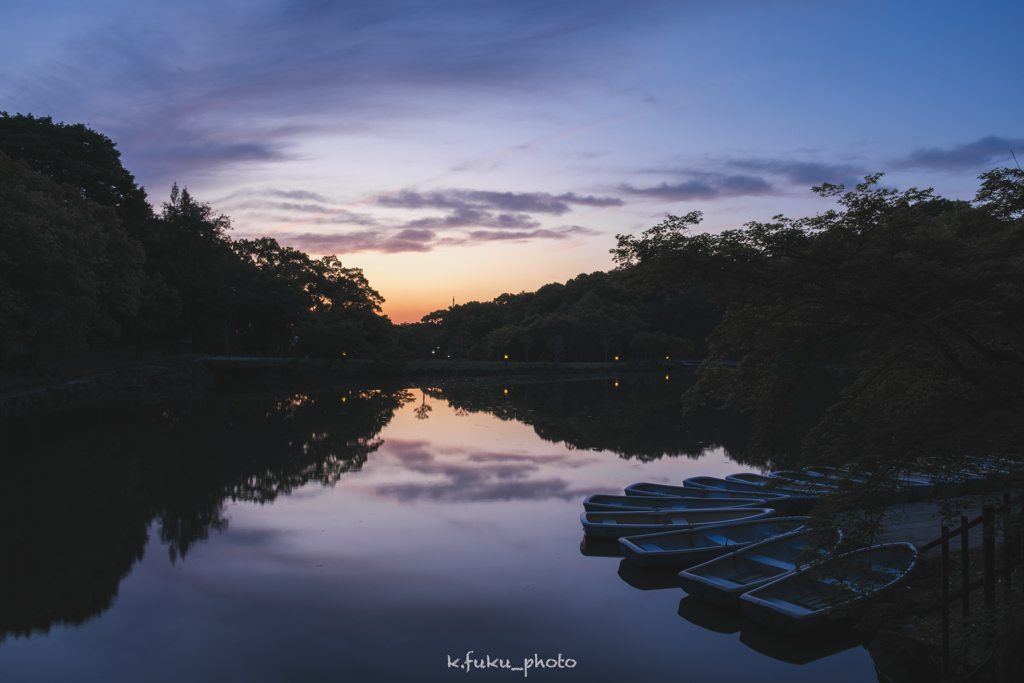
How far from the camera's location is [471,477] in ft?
49.6

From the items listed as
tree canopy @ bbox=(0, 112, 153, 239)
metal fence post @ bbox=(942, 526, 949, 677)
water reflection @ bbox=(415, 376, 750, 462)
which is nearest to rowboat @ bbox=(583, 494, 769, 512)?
metal fence post @ bbox=(942, 526, 949, 677)

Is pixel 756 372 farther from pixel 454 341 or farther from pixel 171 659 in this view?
pixel 454 341

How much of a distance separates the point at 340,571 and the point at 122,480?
8.36 m

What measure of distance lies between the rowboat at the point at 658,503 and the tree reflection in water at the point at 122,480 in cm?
653

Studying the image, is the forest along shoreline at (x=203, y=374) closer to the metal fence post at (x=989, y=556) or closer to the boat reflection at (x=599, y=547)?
the boat reflection at (x=599, y=547)

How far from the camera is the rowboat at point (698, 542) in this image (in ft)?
27.2

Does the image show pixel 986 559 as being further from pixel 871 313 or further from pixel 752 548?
pixel 752 548

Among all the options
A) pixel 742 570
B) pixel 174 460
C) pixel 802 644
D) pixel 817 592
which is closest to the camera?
pixel 802 644

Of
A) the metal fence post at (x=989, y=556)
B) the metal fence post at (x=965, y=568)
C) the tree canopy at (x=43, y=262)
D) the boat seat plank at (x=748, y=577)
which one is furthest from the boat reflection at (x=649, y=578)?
the tree canopy at (x=43, y=262)

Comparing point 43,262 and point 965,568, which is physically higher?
point 43,262

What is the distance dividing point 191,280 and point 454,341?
101 ft

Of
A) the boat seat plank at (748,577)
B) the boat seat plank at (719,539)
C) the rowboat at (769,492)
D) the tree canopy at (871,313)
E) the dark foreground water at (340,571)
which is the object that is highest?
the tree canopy at (871,313)

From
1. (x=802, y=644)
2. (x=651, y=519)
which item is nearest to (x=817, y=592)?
(x=802, y=644)

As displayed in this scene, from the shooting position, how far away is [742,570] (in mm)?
7797
